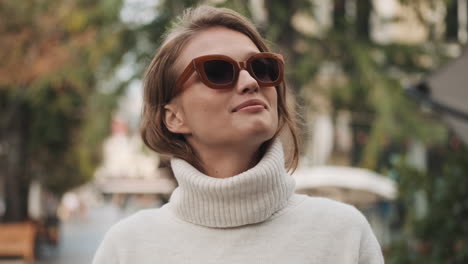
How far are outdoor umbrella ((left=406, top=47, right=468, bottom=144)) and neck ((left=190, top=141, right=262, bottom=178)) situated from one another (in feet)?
8.68

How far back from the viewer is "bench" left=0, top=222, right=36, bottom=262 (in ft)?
61.2

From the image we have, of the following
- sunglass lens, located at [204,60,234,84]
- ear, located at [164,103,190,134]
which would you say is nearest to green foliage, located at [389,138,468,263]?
ear, located at [164,103,190,134]

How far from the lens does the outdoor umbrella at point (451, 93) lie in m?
4.27

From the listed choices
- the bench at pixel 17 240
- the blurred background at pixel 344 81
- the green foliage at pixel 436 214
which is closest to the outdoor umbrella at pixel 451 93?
the blurred background at pixel 344 81

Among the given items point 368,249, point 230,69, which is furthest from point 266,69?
point 368,249

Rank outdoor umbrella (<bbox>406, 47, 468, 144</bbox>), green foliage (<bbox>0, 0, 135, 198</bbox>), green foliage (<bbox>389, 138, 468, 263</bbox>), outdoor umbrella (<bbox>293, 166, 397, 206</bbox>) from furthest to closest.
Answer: outdoor umbrella (<bbox>293, 166, 397, 206</bbox>), green foliage (<bbox>0, 0, 135, 198</bbox>), green foliage (<bbox>389, 138, 468, 263</bbox>), outdoor umbrella (<bbox>406, 47, 468, 144</bbox>)

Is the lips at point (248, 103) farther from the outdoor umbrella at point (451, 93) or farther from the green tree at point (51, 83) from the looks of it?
the green tree at point (51, 83)

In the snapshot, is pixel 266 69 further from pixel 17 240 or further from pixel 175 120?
pixel 17 240

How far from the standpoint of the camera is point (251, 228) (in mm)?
1829

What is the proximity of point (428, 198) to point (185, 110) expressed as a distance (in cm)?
470

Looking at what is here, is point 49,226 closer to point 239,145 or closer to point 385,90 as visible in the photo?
point 385,90

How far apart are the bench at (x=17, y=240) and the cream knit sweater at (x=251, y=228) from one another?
694 inches

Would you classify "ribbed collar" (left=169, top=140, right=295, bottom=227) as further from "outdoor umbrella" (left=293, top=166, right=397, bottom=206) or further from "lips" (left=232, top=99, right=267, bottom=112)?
"outdoor umbrella" (left=293, top=166, right=397, bottom=206)

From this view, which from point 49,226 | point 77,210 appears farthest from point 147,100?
point 77,210
